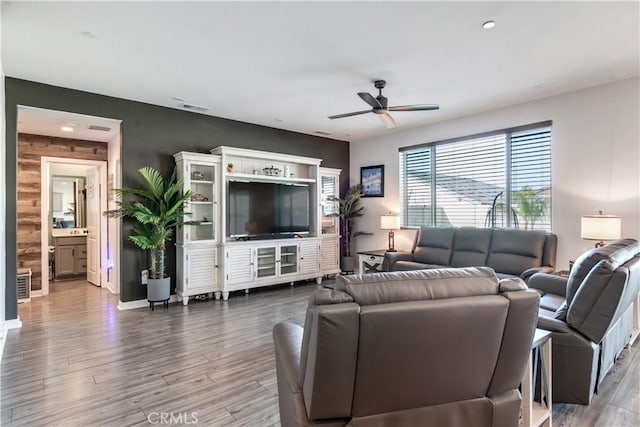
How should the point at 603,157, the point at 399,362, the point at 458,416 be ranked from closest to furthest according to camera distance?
the point at 399,362 → the point at 458,416 → the point at 603,157

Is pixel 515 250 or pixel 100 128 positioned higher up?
pixel 100 128

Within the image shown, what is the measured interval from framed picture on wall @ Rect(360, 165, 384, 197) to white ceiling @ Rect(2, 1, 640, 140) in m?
2.18

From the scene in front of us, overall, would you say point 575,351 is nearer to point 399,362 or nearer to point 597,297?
point 597,297

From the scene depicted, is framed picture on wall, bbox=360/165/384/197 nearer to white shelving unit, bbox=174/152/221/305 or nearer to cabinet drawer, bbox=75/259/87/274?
white shelving unit, bbox=174/152/221/305

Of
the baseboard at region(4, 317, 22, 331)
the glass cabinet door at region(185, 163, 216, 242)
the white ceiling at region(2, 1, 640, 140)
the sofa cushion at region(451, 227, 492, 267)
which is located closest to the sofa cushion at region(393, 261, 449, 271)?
the sofa cushion at region(451, 227, 492, 267)

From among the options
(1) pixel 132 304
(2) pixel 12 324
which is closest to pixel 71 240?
(1) pixel 132 304

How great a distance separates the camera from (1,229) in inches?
128

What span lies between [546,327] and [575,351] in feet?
0.64

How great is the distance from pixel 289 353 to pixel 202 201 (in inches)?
148

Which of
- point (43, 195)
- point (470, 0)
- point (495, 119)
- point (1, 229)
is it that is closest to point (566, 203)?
point (495, 119)

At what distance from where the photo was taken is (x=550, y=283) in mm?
3404

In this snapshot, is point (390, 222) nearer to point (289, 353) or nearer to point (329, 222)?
point (329, 222)

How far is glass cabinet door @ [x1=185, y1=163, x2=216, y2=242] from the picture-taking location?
4922 millimetres

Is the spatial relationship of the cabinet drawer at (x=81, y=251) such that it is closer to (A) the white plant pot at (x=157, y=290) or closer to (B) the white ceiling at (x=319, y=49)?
(A) the white plant pot at (x=157, y=290)
